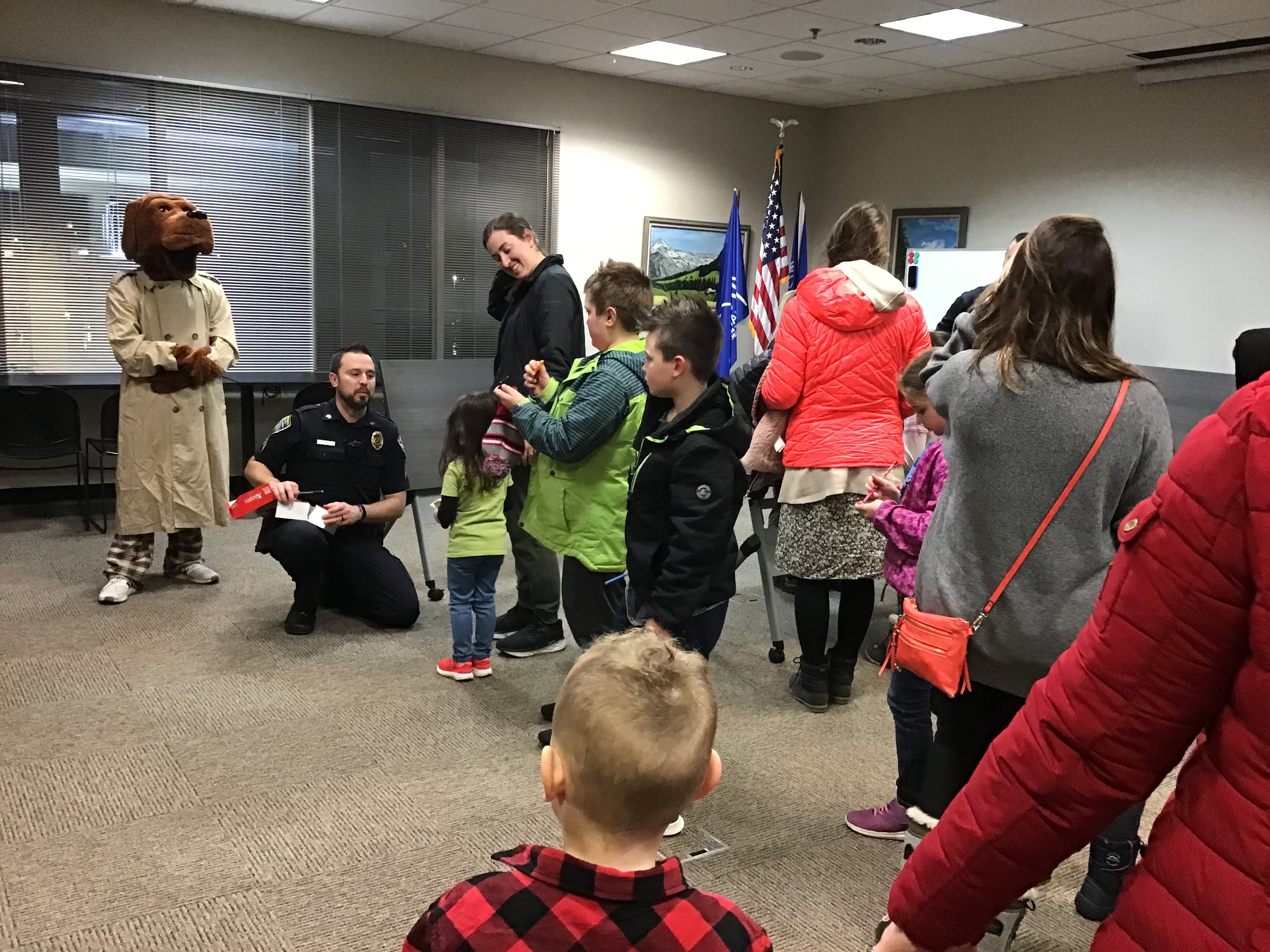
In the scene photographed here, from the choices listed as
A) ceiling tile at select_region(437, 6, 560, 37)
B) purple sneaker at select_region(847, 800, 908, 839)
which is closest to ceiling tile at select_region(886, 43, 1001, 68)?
ceiling tile at select_region(437, 6, 560, 37)

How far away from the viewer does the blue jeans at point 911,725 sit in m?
2.49

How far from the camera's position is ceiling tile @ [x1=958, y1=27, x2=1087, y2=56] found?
6.02 metres

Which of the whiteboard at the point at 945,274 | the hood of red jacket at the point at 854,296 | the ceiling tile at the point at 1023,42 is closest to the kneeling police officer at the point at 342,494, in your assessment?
the hood of red jacket at the point at 854,296

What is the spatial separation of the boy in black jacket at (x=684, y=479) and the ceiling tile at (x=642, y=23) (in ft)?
12.7

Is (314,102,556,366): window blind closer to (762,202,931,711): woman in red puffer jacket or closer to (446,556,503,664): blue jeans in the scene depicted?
(446,556,503,664): blue jeans

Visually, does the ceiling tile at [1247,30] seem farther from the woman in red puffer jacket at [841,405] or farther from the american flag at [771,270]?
the woman in red puffer jacket at [841,405]

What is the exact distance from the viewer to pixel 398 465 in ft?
13.9

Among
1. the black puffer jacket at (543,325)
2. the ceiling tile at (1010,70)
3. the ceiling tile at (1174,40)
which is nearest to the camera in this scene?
the black puffer jacket at (543,325)

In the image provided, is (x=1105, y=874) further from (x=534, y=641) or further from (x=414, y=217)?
(x=414, y=217)

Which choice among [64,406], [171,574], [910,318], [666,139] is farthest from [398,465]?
[666,139]

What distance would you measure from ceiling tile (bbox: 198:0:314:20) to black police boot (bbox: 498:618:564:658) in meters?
3.93

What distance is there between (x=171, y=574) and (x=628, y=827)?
4.19 meters

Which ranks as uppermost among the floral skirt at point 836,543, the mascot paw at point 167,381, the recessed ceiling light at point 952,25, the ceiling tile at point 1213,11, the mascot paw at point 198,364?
the recessed ceiling light at point 952,25

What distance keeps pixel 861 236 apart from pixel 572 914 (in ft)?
8.97
